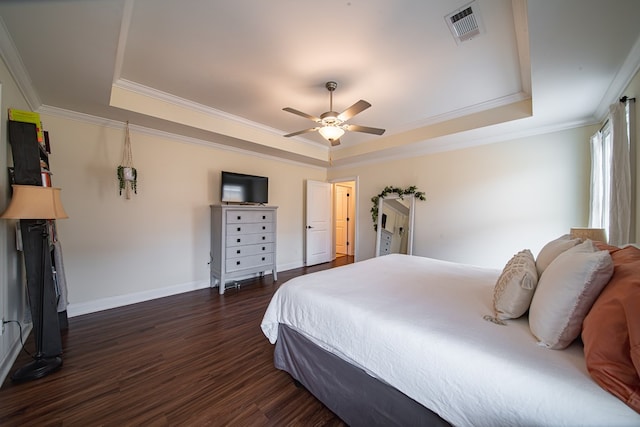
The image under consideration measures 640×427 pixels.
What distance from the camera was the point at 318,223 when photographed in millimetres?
5539

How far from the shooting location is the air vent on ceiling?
176 cm

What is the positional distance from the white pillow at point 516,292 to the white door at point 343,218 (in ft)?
18.1

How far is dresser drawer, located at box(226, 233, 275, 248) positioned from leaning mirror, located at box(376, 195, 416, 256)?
2161 millimetres

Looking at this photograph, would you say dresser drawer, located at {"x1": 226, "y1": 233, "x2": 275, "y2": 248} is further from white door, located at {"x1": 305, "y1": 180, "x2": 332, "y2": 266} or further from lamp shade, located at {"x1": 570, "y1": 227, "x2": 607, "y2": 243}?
lamp shade, located at {"x1": 570, "y1": 227, "x2": 607, "y2": 243}

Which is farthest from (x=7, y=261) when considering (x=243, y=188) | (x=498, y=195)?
(x=498, y=195)

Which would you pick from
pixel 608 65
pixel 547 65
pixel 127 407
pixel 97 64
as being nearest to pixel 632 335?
pixel 547 65

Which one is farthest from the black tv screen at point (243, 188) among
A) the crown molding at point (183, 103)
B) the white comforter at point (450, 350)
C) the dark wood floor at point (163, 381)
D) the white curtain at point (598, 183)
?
the white curtain at point (598, 183)

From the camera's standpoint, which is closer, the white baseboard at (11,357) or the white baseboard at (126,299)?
the white baseboard at (11,357)

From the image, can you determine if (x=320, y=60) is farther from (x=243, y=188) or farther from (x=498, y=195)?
(x=498, y=195)

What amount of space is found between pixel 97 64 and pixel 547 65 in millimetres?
3681

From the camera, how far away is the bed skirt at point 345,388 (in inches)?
45.6

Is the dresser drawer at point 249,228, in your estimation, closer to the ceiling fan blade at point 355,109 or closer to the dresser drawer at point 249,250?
the dresser drawer at point 249,250

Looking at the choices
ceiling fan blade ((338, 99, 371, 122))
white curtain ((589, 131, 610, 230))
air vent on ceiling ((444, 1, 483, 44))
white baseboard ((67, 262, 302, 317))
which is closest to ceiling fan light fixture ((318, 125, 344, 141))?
ceiling fan blade ((338, 99, 371, 122))

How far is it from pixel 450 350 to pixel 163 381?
6.52 ft
